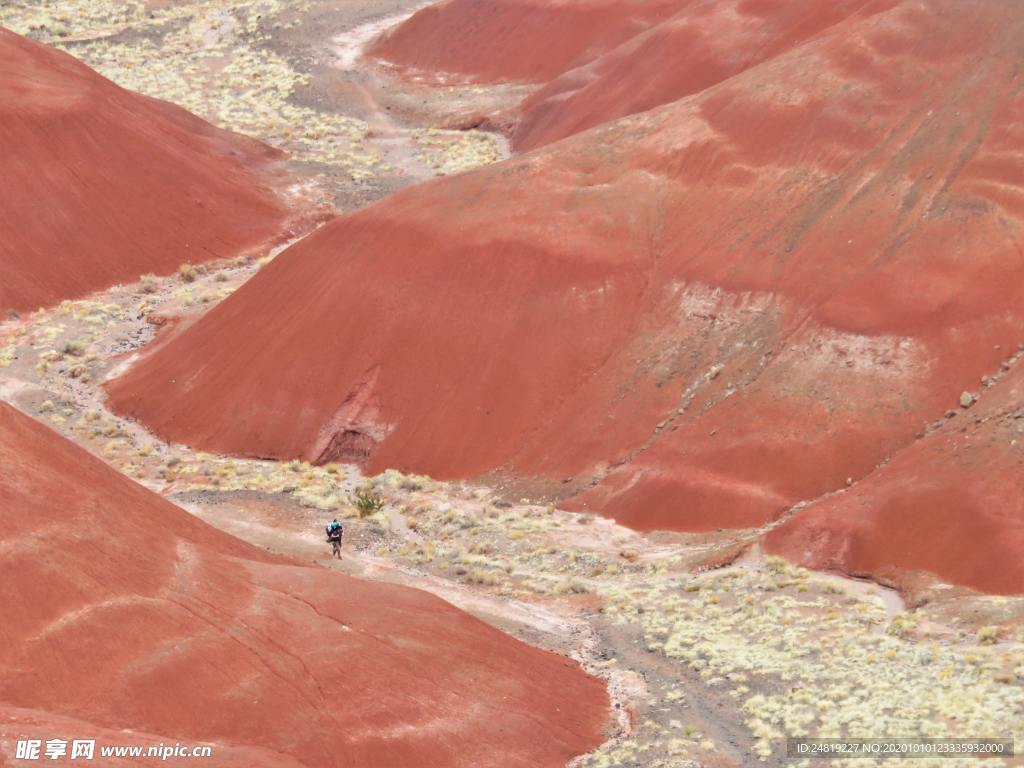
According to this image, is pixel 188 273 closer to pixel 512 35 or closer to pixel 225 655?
pixel 512 35

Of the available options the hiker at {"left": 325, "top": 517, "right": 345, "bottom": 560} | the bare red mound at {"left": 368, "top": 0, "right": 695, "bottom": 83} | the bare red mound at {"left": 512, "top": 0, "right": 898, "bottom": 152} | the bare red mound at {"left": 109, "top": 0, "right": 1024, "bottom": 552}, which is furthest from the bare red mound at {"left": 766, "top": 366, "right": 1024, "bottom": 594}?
the bare red mound at {"left": 368, "top": 0, "right": 695, "bottom": 83}

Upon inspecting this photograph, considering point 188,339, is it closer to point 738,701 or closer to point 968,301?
point 968,301

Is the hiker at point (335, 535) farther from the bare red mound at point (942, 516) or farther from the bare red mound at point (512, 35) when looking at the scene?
the bare red mound at point (512, 35)

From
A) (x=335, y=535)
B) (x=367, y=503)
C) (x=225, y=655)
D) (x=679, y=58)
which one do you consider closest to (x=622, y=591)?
(x=335, y=535)

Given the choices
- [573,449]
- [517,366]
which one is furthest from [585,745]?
[517,366]

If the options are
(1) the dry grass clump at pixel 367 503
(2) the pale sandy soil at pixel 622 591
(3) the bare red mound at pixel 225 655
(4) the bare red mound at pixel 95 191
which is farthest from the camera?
(4) the bare red mound at pixel 95 191

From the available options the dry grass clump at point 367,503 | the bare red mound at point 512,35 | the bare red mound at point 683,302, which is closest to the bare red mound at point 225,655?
the bare red mound at point 683,302
